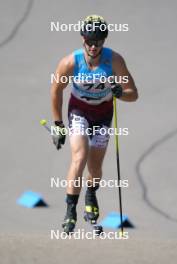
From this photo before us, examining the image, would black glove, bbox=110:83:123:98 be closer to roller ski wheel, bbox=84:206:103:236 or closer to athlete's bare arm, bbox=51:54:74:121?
athlete's bare arm, bbox=51:54:74:121

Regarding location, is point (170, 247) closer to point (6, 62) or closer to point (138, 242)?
point (138, 242)

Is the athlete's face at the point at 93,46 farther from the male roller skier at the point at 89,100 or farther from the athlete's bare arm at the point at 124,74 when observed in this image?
the athlete's bare arm at the point at 124,74

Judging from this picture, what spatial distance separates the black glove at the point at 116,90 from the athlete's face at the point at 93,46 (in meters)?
0.33

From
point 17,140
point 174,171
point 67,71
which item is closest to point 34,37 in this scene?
point 17,140

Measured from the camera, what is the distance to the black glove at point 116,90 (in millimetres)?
9984

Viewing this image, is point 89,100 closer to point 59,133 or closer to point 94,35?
point 59,133

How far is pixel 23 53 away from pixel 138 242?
732 centimetres

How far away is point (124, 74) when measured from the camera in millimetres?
10055

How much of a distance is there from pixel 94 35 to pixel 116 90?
0.56 meters

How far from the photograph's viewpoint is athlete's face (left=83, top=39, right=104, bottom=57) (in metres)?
9.86

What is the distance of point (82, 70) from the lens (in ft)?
32.9

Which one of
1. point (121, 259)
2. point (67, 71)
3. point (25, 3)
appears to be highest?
point (25, 3)

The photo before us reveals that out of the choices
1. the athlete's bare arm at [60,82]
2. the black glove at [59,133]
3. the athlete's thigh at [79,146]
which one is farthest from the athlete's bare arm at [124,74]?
the black glove at [59,133]

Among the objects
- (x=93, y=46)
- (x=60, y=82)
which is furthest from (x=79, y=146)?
(x=93, y=46)
